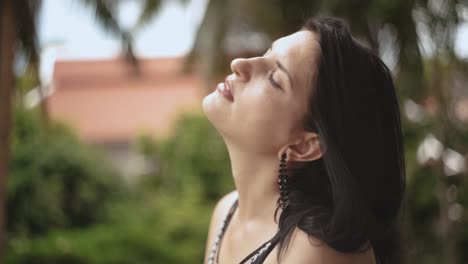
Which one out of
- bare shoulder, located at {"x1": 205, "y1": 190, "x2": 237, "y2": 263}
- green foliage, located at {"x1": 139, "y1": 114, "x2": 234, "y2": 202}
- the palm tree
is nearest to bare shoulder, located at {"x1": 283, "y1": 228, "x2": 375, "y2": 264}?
bare shoulder, located at {"x1": 205, "y1": 190, "x2": 237, "y2": 263}

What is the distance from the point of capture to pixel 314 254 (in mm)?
1342

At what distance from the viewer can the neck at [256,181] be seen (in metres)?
1.48

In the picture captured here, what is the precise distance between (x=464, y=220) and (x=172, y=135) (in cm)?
722

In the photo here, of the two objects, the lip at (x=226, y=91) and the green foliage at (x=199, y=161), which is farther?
the green foliage at (x=199, y=161)

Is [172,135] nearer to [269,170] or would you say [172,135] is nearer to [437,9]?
[437,9]

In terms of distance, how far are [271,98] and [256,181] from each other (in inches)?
7.7

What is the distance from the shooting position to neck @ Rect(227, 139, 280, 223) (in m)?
1.48

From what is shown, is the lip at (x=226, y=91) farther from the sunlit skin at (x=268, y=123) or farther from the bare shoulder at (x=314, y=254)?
the bare shoulder at (x=314, y=254)

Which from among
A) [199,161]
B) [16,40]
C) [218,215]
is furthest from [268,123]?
[199,161]

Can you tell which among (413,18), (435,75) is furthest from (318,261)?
(435,75)

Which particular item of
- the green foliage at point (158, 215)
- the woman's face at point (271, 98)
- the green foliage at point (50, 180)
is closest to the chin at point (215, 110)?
the woman's face at point (271, 98)

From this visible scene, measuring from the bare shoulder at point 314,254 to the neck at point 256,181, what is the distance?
0.16 meters

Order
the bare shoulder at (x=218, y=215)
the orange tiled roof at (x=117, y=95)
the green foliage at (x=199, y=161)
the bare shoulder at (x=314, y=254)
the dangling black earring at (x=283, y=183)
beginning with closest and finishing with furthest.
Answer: the bare shoulder at (x=314, y=254) → the dangling black earring at (x=283, y=183) → the bare shoulder at (x=218, y=215) → the green foliage at (x=199, y=161) → the orange tiled roof at (x=117, y=95)

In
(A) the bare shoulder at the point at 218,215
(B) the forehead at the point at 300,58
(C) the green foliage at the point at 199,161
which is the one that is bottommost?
(C) the green foliage at the point at 199,161
